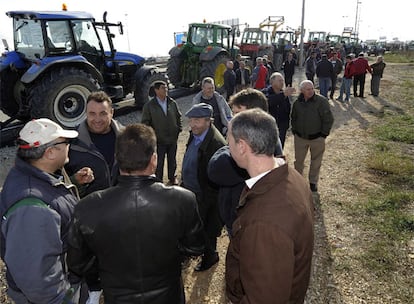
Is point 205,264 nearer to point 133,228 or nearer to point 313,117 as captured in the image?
point 133,228

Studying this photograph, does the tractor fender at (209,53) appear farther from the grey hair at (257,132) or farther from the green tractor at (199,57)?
the grey hair at (257,132)

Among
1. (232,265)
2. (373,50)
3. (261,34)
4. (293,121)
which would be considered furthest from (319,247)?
(373,50)

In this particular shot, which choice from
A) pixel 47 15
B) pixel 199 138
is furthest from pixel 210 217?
pixel 47 15

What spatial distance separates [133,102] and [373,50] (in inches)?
1598

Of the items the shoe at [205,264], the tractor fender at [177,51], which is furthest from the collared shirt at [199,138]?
the tractor fender at [177,51]

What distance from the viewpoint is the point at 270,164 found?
145 cm

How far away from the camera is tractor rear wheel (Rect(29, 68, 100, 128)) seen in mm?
5629

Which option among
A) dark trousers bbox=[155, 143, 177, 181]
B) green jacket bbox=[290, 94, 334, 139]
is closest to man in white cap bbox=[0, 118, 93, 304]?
dark trousers bbox=[155, 143, 177, 181]

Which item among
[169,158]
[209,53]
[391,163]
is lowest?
[391,163]

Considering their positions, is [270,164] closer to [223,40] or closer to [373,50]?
[223,40]

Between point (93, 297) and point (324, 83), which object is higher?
point (324, 83)

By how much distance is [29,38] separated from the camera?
245 inches

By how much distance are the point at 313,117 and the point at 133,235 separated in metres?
3.47

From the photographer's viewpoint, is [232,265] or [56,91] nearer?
[232,265]
